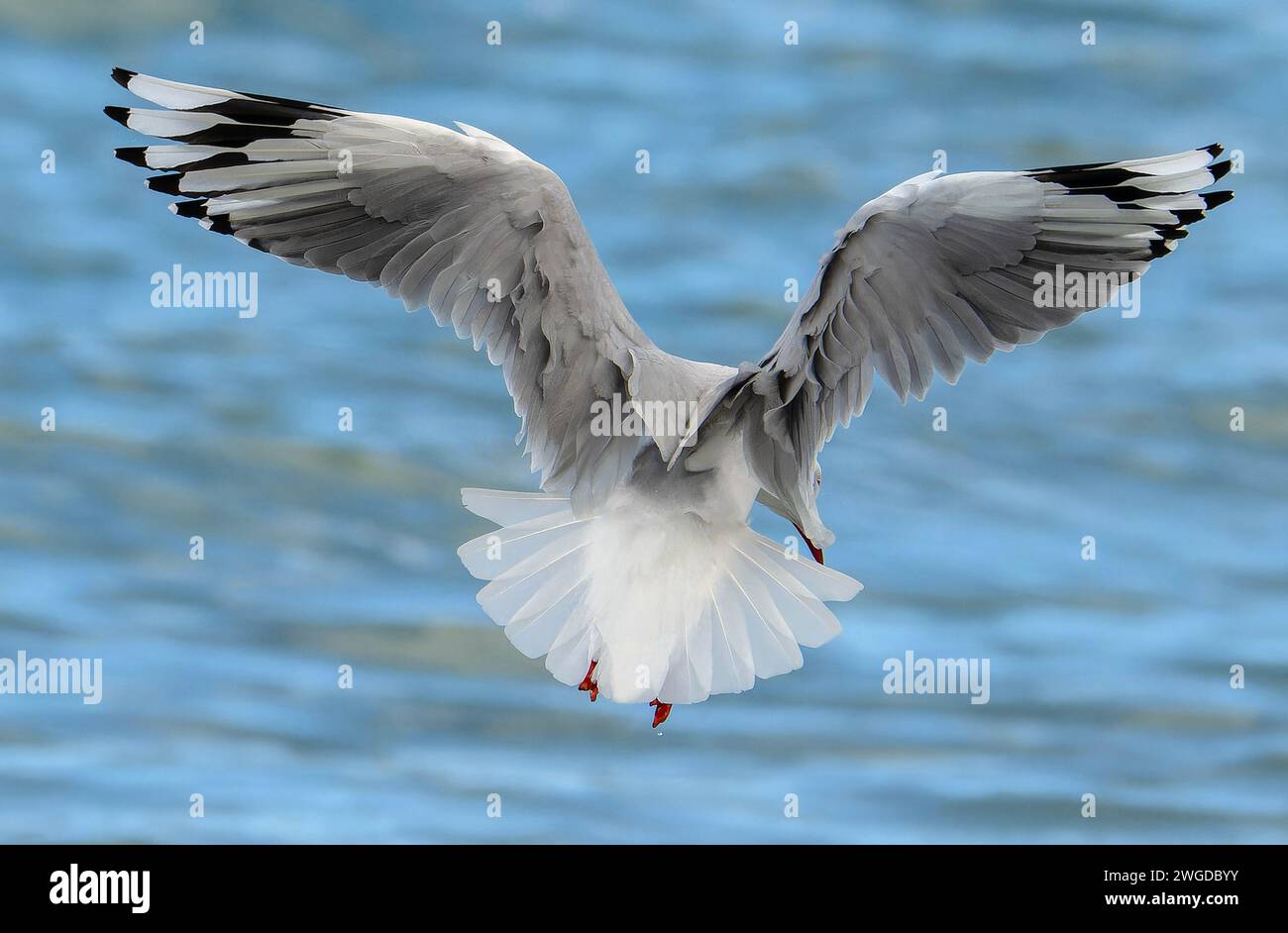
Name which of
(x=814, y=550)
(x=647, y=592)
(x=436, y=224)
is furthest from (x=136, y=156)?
(x=814, y=550)

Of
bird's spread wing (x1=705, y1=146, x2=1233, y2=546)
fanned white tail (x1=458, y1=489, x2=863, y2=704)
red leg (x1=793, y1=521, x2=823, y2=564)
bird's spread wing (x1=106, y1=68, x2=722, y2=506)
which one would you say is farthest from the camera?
red leg (x1=793, y1=521, x2=823, y2=564)

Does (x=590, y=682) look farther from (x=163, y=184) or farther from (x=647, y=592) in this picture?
(x=163, y=184)

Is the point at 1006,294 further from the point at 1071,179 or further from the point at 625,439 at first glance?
the point at 625,439

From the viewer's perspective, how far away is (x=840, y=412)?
3.84m

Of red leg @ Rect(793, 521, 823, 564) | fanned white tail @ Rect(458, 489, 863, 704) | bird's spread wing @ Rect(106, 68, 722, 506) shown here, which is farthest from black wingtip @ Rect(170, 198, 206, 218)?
red leg @ Rect(793, 521, 823, 564)

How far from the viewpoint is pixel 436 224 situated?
394 centimetres

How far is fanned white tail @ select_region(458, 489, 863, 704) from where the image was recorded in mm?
3975

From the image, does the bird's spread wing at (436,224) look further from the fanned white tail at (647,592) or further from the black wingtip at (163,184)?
the fanned white tail at (647,592)

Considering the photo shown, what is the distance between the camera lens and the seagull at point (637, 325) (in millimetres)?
3654

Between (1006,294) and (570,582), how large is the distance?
1330 mm

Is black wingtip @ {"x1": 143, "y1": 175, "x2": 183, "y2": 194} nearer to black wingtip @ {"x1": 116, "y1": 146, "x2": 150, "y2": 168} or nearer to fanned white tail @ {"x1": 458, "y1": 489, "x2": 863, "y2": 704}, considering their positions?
black wingtip @ {"x1": 116, "y1": 146, "x2": 150, "y2": 168}

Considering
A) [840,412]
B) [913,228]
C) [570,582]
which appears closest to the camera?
[913,228]

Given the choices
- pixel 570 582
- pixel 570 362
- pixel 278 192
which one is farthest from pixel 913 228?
pixel 278 192

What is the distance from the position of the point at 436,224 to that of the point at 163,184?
69 centimetres
